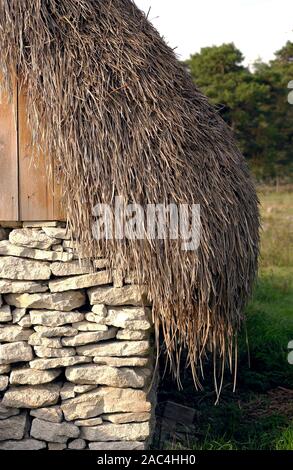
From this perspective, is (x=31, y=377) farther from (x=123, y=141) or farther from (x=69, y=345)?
(x=123, y=141)

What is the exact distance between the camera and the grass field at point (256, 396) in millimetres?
5812

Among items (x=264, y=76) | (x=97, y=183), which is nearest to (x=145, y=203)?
(x=97, y=183)

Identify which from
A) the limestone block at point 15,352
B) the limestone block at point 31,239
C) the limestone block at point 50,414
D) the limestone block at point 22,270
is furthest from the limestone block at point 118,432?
the limestone block at point 31,239

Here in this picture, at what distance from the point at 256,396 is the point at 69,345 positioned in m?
2.90

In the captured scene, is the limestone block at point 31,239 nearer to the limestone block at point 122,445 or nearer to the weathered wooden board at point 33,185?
the weathered wooden board at point 33,185

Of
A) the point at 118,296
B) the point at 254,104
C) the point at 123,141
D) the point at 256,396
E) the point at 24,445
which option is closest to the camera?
the point at 123,141

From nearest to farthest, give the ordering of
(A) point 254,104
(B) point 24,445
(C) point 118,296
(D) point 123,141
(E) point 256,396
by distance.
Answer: (D) point 123,141
(C) point 118,296
(B) point 24,445
(E) point 256,396
(A) point 254,104

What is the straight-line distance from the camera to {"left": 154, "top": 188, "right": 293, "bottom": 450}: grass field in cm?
581

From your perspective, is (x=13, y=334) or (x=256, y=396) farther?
(x=256, y=396)

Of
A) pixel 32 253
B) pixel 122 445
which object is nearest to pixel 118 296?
pixel 32 253

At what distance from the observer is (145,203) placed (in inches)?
186

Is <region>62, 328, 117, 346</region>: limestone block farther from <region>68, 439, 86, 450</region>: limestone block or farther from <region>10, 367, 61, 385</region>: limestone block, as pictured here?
<region>68, 439, 86, 450</region>: limestone block

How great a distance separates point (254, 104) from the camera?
18.2m

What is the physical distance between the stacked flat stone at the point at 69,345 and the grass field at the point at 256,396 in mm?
Result: 804
